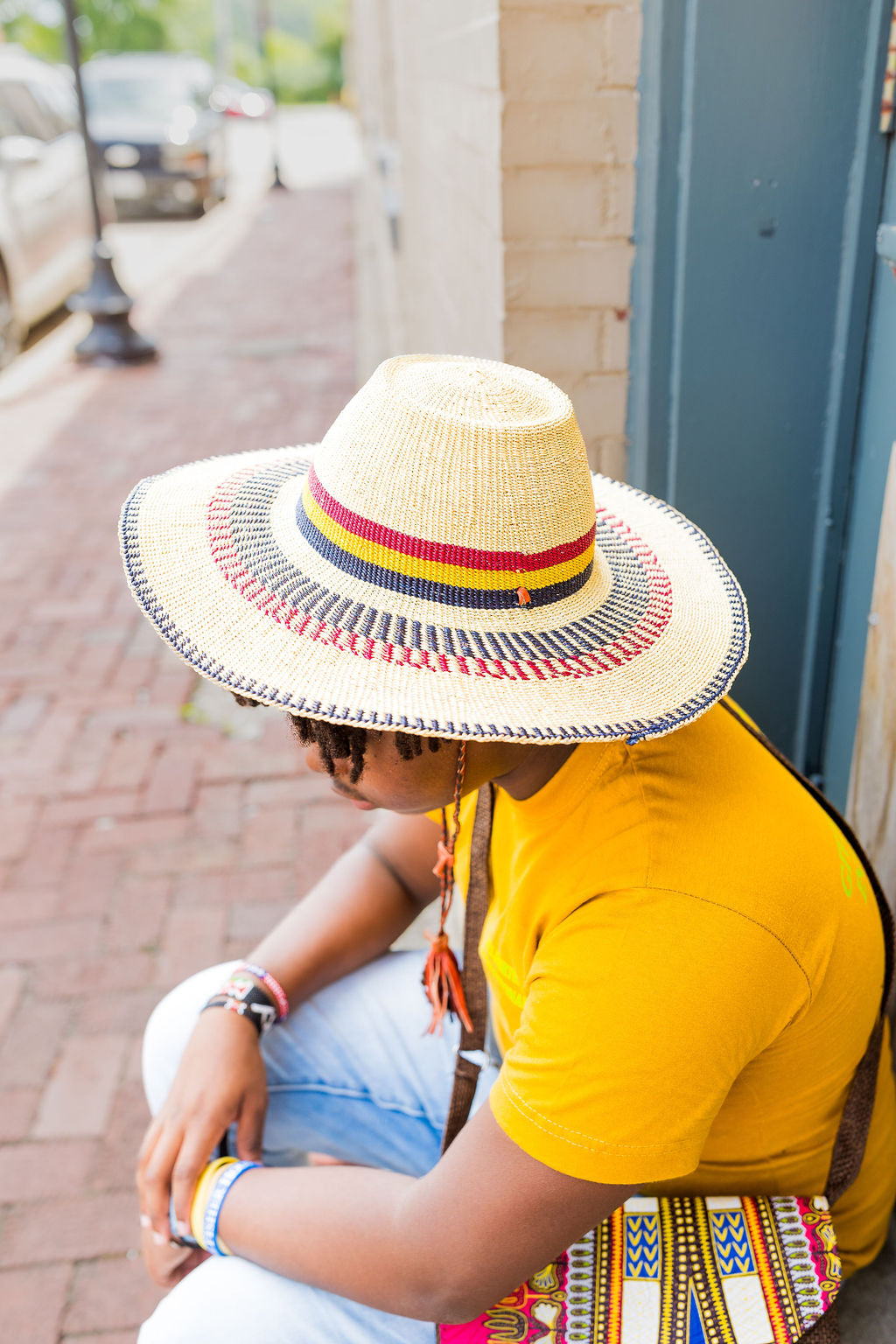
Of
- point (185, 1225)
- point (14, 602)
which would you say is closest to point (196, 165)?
point (14, 602)

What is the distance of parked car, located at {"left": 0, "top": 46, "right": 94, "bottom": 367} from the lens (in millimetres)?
7414

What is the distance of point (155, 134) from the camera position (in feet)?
42.0

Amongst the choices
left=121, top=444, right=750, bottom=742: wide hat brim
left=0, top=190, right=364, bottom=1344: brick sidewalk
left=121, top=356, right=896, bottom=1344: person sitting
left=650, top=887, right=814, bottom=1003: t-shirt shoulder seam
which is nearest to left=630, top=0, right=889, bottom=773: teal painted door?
left=121, top=356, right=896, bottom=1344: person sitting

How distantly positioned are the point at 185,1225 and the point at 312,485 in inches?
37.3

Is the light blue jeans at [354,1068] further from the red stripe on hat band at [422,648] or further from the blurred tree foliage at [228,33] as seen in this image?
the blurred tree foliage at [228,33]

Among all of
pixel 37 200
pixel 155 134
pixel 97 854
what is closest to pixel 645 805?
pixel 97 854

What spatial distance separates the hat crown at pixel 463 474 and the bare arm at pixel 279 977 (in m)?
0.70

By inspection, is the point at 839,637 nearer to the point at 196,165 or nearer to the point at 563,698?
the point at 563,698

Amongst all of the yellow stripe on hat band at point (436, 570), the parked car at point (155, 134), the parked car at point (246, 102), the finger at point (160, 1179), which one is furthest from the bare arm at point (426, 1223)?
the parked car at point (246, 102)

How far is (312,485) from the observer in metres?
1.21

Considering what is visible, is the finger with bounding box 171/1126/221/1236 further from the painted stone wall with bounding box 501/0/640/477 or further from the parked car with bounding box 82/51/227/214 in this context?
the parked car with bounding box 82/51/227/214

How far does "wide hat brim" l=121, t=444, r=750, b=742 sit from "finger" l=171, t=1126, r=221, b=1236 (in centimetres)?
70

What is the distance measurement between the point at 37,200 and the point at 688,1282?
8230 millimetres

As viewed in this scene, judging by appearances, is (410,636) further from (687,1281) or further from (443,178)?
(443,178)
